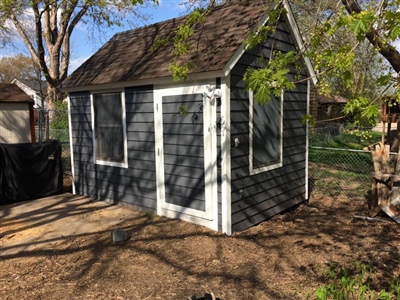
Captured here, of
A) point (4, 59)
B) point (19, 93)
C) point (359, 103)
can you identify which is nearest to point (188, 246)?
point (359, 103)

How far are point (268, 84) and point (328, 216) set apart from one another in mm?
4443

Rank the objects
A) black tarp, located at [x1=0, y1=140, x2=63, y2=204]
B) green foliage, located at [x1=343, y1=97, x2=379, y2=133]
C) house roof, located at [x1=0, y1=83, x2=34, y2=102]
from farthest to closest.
Result: house roof, located at [x1=0, y1=83, x2=34, y2=102], black tarp, located at [x1=0, y1=140, x2=63, y2=204], green foliage, located at [x1=343, y1=97, x2=379, y2=133]

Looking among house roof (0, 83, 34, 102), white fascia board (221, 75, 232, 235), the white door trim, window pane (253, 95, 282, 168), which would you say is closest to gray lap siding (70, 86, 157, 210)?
the white door trim

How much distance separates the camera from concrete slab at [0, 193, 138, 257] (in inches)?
204

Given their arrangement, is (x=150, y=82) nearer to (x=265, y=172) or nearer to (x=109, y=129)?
(x=109, y=129)

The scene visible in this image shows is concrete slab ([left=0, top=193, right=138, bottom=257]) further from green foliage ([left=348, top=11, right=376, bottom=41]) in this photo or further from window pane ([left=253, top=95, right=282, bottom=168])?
green foliage ([left=348, top=11, right=376, bottom=41])

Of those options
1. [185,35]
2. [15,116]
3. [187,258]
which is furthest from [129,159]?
[15,116]

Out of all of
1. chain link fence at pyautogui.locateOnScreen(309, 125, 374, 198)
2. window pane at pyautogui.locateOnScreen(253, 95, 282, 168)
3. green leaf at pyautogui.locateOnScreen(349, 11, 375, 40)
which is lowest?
chain link fence at pyautogui.locateOnScreen(309, 125, 374, 198)

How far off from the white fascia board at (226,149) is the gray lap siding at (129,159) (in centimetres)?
159

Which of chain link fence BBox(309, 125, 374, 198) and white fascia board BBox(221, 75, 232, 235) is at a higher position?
white fascia board BBox(221, 75, 232, 235)

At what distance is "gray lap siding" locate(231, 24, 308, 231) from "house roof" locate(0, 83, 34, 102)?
280 inches

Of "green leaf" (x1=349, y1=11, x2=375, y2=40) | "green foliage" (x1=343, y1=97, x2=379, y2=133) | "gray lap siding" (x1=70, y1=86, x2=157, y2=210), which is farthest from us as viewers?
"gray lap siding" (x1=70, y1=86, x2=157, y2=210)

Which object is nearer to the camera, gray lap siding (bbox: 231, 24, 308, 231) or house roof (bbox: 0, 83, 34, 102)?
gray lap siding (bbox: 231, 24, 308, 231)

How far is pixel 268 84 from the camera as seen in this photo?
2.96 meters
